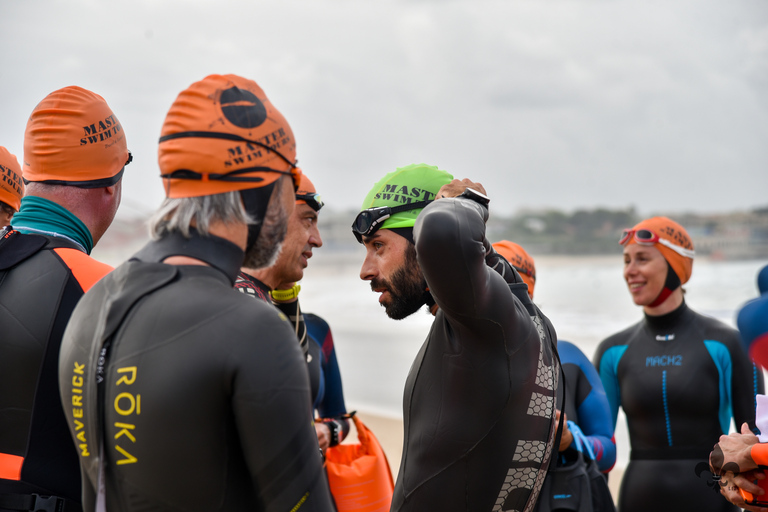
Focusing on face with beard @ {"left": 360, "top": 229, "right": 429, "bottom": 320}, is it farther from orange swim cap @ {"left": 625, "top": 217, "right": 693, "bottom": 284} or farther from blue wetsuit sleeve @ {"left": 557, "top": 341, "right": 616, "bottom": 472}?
orange swim cap @ {"left": 625, "top": 217, "right": 693, "bottom": 284}

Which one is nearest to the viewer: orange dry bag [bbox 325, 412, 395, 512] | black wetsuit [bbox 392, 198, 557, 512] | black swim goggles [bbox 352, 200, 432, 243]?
black wetsuit [bbox 392, 198, 557, 512]

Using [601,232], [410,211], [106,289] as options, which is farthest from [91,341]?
[601,232]

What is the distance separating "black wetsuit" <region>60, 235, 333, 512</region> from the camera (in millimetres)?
1305

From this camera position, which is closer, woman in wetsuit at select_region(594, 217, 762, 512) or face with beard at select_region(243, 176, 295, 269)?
face with beard at select_region(243, 176, 295, 269)

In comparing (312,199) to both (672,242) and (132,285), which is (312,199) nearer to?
(132,285)

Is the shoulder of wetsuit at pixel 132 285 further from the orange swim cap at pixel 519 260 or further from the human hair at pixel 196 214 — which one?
the orange swim cap at pixel 519 260

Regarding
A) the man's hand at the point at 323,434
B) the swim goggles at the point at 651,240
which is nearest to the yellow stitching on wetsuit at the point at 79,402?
the man's hand at the point at 323,434

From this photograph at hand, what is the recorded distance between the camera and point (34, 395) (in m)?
1.91

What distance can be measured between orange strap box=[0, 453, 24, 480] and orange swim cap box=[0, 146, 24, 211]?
1.87 meters

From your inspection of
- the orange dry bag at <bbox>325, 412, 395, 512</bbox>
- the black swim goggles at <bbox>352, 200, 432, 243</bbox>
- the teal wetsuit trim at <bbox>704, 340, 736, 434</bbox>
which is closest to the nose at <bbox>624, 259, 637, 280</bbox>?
the teal wetsuit trim at <bbox>704, 340, 736, 434</bbox>

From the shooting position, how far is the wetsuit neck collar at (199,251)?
1.46 m

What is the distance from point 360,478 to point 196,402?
2143mm

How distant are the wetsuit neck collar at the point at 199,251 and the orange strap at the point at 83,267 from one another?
0.65 meters

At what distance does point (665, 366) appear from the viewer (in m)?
4.29
